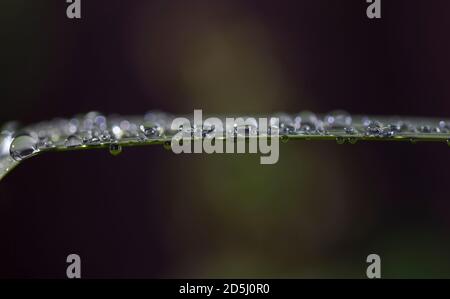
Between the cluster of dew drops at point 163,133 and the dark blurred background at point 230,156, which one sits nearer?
the cluster of dew drops at point 163,133

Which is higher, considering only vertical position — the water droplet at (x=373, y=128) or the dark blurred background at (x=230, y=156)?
the dark blurred background at (x=230, y=156)

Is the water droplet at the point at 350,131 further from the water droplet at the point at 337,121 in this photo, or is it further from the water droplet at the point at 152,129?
the water droplet at the point at 152,129

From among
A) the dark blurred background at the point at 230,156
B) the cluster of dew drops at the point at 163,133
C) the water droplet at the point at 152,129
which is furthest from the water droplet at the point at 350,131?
the dark blurred background at the point at 230,156

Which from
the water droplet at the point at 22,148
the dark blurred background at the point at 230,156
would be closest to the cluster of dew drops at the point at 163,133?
the water droplet at the point at 22,148

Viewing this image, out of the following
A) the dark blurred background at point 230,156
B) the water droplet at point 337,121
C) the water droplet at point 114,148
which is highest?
the dark blurred background at point 230,156

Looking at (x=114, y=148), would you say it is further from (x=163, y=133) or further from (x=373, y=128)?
(x=373, y=128)

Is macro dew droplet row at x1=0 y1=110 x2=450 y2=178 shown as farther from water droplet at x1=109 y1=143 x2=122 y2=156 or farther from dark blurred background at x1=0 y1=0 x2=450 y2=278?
dark blurred background at x1=0 y1=0 x2=450 y2=278
